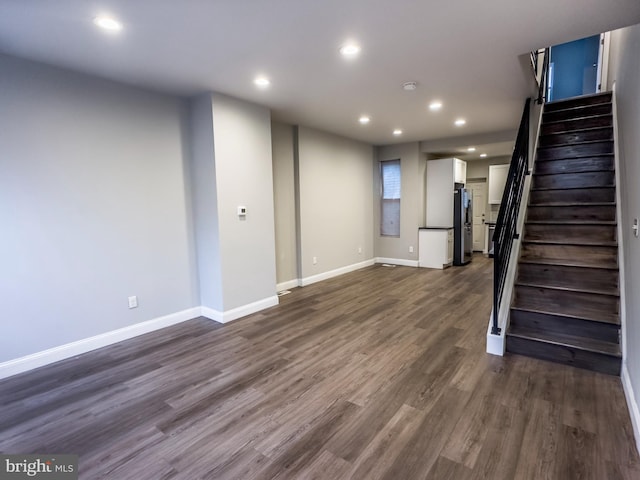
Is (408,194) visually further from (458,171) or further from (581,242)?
(581,242)

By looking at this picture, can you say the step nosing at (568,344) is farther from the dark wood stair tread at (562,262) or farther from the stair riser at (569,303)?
the dark wood stair tread at (562,262)

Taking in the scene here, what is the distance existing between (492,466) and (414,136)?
545 centimetres

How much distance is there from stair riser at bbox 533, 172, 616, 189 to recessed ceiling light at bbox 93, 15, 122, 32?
4438 mm

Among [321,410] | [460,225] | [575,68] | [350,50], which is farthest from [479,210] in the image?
[321,410]

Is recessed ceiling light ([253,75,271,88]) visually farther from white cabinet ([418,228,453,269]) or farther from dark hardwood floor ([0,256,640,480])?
white cabinet ([418,228,453,269])

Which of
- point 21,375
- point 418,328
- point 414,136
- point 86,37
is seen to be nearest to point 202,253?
point 21,375

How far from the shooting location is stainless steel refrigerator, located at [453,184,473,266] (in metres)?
6.67

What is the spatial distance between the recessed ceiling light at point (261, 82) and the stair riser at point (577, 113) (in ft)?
13.3

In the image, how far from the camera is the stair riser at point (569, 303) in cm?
271

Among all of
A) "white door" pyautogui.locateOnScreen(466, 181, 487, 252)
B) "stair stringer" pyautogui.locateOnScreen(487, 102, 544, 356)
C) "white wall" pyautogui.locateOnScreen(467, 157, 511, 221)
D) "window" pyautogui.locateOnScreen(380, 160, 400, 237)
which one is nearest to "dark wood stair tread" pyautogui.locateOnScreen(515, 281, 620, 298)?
"stair stringer" pyautogui.locateOnScreen(487, 102, 544, 356)

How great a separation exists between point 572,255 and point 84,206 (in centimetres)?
465

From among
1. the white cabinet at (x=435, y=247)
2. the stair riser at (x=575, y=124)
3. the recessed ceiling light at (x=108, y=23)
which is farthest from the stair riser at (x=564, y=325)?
the recessed ceiling light at (x=108, y=23)

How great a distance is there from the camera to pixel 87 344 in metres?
3.05

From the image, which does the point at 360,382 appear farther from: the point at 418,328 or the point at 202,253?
the point at 202,253
